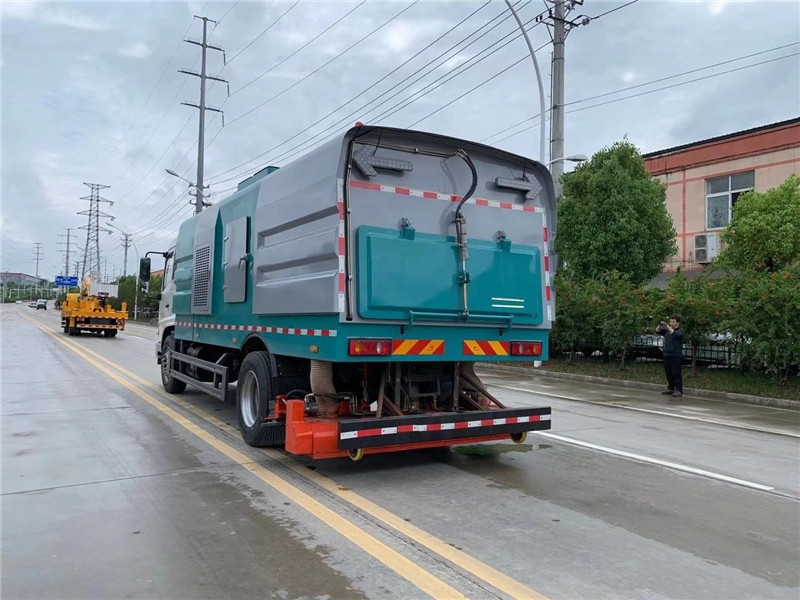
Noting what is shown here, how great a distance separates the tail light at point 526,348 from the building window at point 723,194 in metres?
25.7

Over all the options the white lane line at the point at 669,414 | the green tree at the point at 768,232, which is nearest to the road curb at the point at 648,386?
the white lane line at the point at 669,414

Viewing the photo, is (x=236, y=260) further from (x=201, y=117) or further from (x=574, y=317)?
(x=201, y=117)

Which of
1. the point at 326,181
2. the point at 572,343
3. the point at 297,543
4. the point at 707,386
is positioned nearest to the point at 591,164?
the point at 572,343

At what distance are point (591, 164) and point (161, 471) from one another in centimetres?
1917

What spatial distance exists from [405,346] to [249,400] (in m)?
2.42

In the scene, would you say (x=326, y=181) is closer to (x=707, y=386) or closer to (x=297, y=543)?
(x=297, y=543)

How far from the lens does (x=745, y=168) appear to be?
28.6 metres

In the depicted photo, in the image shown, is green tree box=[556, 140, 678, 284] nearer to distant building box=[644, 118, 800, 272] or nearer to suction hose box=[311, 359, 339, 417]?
distant building box=[644, 118, 800, 272]

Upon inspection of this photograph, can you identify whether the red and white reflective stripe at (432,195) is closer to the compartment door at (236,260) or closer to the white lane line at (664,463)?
the compartment door at (236,260)

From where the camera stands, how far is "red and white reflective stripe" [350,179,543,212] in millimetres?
6031

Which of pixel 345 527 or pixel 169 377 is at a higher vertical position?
pixel 169 377

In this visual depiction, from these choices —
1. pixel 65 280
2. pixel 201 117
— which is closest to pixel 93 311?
pixel 201 117

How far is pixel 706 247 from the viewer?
28938 mm

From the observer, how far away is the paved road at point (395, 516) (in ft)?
12.8
